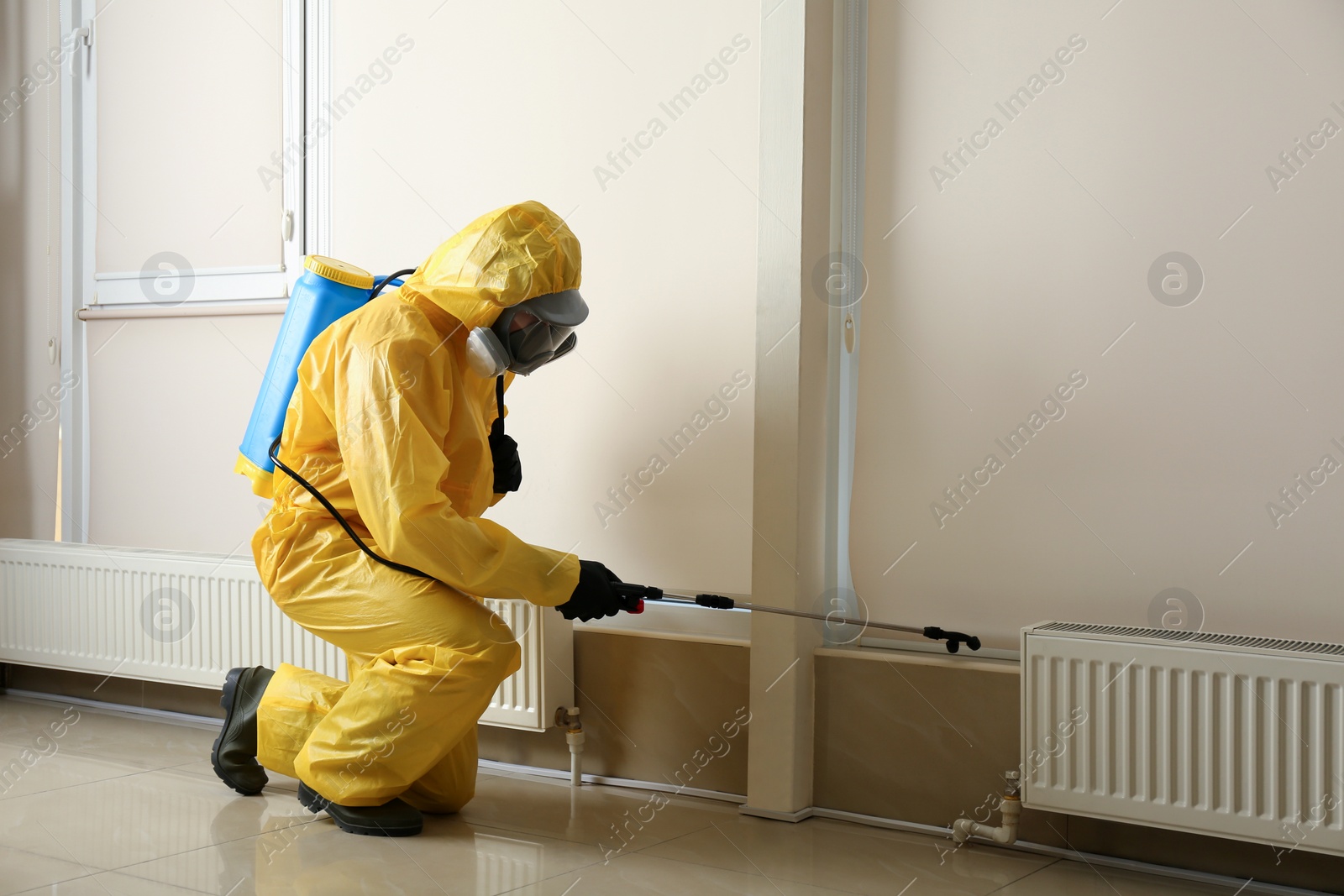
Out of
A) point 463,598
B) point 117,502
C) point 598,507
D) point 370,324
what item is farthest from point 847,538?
point 117,502

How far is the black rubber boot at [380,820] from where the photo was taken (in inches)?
92.1

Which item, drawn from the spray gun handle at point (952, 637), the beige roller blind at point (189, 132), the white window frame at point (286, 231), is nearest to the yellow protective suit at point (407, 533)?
the spray gun handle at point (952, 637)

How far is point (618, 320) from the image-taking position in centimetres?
291

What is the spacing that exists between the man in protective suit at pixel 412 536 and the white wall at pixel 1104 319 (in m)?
0.76

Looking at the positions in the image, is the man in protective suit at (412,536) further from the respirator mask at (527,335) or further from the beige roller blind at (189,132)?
the beige roller blind at (189,132)

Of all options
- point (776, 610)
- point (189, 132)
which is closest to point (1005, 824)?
point (776, 610)

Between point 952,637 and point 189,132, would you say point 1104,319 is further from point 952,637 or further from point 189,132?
point 189,132

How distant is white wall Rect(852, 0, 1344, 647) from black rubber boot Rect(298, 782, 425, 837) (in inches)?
42.8

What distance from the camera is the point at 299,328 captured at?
8.79 ft

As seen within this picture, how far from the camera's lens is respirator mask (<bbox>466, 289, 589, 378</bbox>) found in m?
2.34

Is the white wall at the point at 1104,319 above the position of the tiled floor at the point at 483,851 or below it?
above

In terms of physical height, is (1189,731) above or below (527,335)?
below

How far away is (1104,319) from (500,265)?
4.03 ft

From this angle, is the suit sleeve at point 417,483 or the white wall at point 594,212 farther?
the white wall at point 594,212
